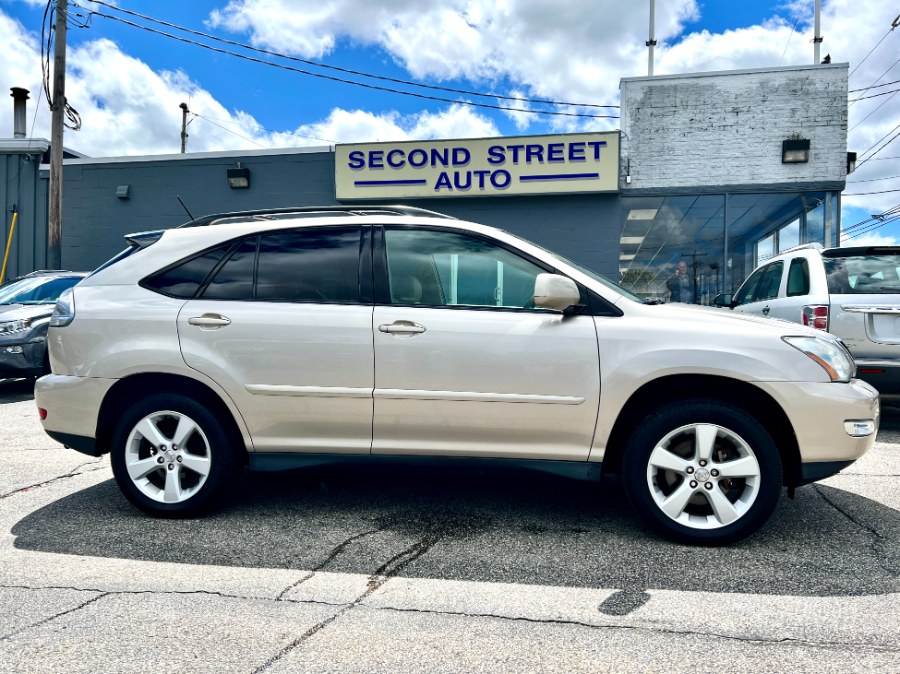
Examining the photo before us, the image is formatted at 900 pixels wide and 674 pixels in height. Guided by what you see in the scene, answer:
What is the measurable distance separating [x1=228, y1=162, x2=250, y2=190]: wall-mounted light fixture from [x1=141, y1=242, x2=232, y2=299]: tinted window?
1052cm

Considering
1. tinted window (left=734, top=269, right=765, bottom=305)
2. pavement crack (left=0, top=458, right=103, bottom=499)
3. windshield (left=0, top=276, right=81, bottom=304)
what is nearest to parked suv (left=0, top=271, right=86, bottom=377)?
windshield (left=0, top=276, right=81, bottom=304)

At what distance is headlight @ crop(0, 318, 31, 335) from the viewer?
27.6ft

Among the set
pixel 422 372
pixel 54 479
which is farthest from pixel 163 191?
pixel 422 372

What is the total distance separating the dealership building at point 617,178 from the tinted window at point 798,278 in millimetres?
4437

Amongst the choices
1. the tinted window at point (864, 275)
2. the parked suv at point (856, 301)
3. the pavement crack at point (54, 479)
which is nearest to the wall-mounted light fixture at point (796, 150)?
the parked suv at point (856, 301)

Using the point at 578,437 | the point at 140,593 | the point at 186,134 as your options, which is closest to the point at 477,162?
the point at 578,437

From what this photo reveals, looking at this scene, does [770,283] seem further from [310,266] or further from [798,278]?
[310,266]

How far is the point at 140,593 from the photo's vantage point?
2973mm

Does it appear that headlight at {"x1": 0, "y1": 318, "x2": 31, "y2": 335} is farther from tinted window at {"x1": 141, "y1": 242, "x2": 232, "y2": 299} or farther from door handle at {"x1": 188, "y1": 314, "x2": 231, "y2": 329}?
door handle at {"x1": 188, "y1": 314, "x2": 231, "y2": 329}

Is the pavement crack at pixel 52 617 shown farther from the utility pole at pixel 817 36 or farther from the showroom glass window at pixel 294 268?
the utility pole at pixel 817 36

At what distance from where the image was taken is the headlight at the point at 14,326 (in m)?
8.40

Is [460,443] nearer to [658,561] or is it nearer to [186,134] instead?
[658,561]

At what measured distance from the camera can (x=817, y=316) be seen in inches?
243

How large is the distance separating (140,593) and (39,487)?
2289 millimetres
